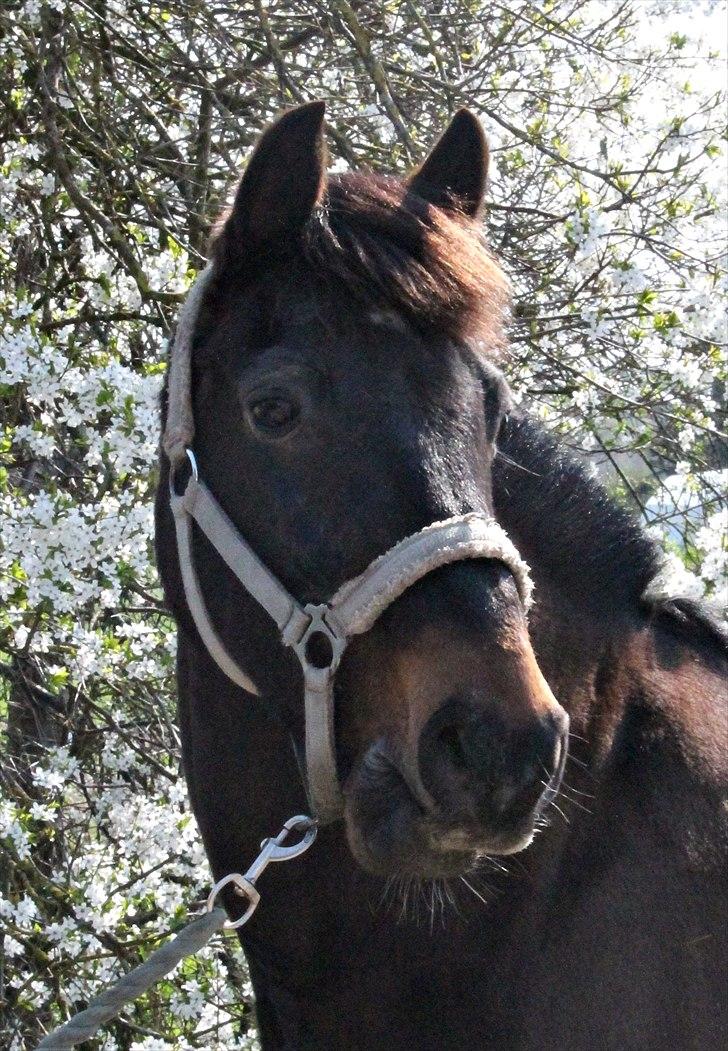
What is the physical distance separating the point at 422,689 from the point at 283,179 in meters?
0.86

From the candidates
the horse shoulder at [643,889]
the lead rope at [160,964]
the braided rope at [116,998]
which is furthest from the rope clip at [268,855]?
the horse shoulder at [643,889]

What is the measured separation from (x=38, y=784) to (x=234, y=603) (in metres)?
1.75

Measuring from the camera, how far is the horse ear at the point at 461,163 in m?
2.14

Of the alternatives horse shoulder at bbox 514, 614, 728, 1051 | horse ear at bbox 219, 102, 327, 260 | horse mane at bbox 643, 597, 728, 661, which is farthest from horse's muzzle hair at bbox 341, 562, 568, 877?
horse ear at bbox 219, 102, 327, 260

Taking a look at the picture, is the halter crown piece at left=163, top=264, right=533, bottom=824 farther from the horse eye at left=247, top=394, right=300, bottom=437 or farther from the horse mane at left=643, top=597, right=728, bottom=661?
the horse mane at left=643, top=597, right=728, bottom=661

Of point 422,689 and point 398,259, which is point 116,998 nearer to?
point 422,689

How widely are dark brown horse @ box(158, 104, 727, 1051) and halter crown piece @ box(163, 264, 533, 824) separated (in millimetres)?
23

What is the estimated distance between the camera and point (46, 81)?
3.31 meters

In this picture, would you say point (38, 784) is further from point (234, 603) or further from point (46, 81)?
point (46, 81)

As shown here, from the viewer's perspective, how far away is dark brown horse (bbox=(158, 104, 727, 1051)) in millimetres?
1602

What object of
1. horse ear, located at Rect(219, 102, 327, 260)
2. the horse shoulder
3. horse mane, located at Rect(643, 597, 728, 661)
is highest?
horse ear, located at Rect(219, 102, 327, 260)

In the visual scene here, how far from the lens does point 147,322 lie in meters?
→ 3.47

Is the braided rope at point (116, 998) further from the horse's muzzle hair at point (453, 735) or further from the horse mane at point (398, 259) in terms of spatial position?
the horse mane at point (398, 259)

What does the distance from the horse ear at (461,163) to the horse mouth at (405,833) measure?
108cm
